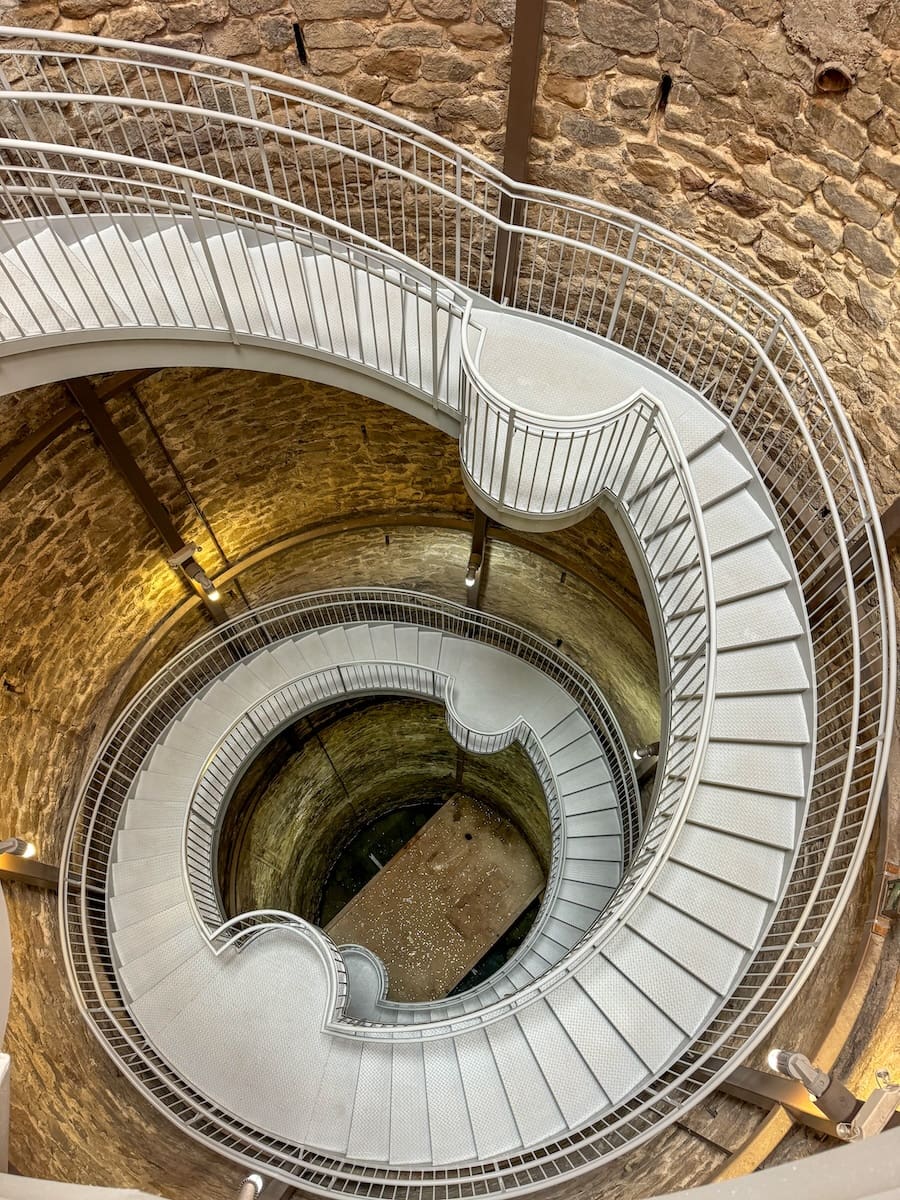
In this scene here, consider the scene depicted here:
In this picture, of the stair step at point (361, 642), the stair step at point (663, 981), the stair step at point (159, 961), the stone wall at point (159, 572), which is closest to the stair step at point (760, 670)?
the stair step at point (663, 981)

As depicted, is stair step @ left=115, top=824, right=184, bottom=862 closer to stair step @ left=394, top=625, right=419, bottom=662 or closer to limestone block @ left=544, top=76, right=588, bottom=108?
stair step @ left=394, top=625, right=419, bottom=662

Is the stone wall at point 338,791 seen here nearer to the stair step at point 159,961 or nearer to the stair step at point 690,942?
the stair step at point 159,961

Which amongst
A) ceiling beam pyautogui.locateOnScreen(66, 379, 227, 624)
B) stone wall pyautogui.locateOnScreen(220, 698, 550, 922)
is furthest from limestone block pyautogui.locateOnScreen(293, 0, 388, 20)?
stone wall pyautogui.locateOnScreen(220, 698, 550, 922)

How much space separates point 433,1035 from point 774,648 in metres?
4.07

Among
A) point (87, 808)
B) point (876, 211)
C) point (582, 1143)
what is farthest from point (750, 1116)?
point (87, 808)

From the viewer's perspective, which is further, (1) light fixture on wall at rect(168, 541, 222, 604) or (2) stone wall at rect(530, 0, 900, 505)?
(1) light fixture on wall at rect(168, 541, 222, 604)

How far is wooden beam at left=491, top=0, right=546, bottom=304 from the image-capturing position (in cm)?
480

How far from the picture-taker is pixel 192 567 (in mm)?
7867

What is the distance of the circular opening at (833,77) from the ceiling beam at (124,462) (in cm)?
574

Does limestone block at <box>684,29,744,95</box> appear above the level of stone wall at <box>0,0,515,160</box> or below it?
below

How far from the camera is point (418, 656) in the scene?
907cm

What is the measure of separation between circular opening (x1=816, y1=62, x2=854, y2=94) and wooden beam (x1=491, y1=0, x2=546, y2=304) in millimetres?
1868

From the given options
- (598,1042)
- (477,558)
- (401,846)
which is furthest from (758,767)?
(401,846)

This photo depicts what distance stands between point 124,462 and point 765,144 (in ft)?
18.9
